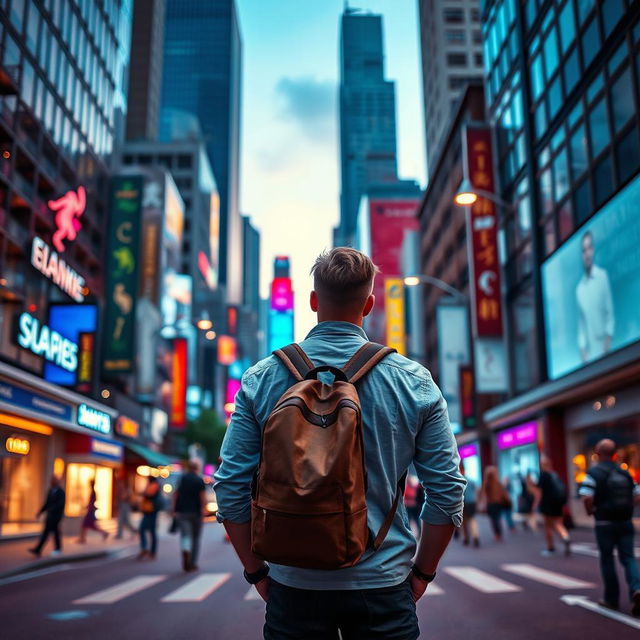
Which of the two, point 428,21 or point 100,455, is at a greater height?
point 428,21

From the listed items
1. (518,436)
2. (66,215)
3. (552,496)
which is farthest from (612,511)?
(66,215)

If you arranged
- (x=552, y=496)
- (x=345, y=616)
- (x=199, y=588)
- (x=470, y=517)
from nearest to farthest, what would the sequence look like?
(x=345, y=616) < (x=199, y=588) < (x=552, y=496) < (x=470, y=517)

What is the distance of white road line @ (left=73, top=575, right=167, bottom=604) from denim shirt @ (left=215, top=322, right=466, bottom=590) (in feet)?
27.3

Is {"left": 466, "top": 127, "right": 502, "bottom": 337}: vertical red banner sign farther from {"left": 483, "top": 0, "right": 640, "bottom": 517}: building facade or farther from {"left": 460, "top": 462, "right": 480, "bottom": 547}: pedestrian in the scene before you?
{"left": 460, "top": 462, "right": 480, "bottom": 547}: pedestrian

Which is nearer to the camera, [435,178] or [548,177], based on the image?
[548,177]

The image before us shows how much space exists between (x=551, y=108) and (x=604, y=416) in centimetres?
1113

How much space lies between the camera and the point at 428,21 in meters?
87.3

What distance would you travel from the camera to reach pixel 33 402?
76.5ft

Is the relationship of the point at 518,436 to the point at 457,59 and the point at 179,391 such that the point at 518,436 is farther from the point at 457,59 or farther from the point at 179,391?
the point at 457,59

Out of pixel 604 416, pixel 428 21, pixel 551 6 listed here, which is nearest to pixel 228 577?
pixel 604 416

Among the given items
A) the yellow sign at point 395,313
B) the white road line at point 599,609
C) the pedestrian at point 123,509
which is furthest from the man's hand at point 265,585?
the yellow sign at point 395,313

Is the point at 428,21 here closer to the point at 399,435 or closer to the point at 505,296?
the point at 505,296

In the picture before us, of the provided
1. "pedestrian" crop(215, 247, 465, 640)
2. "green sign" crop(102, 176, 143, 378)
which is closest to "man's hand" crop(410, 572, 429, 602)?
"pedestrian" crop(215, 247, 465, 640)

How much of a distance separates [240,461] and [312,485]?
48cm
